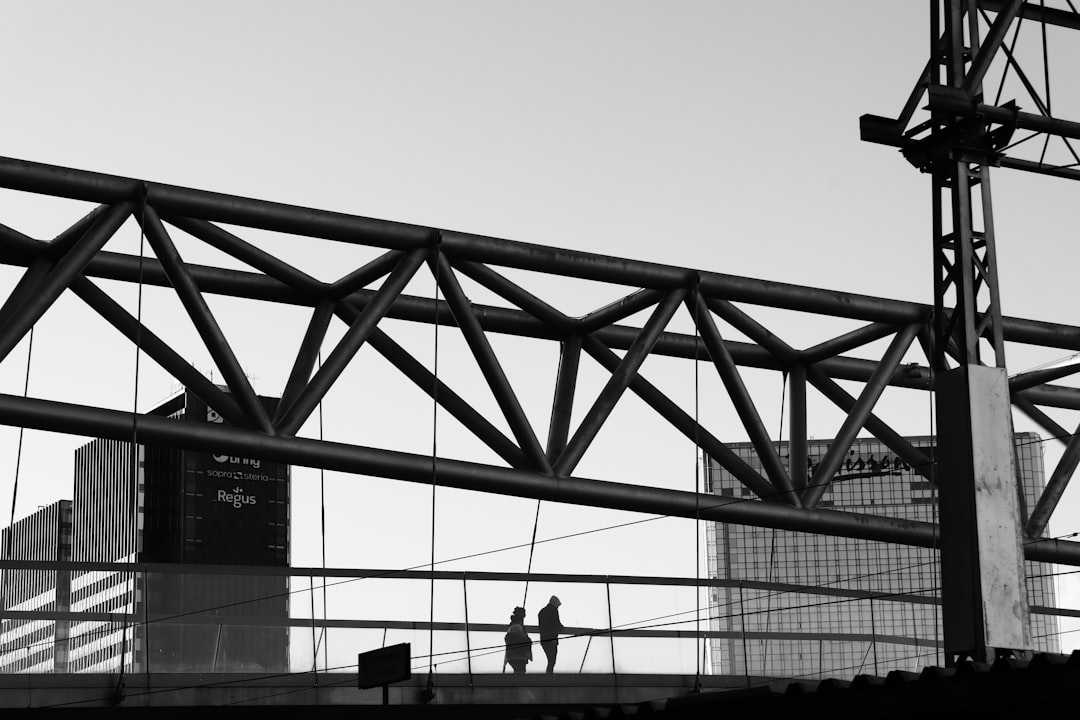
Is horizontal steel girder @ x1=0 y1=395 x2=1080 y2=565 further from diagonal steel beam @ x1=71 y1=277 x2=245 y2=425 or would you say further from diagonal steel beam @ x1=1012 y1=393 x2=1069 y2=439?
diagonal steel beam @ x1=1012 y1=393 x2=1069 y2=439

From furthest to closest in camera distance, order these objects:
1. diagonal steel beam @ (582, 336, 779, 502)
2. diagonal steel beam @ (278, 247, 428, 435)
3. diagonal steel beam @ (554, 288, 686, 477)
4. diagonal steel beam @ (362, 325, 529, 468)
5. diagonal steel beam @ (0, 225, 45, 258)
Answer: diagonal steel beam @ (582, 336, 779, 502)
diagonal steel beam @ (554, 288, 686, 477)
diagonal steel beam @ (362, 325, 529, 468)
diagonal steel beam @ (278, 247, 428, 435)
diagonal steel beam @ (0, 225, 45, 258)

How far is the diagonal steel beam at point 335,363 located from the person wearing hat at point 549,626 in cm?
430

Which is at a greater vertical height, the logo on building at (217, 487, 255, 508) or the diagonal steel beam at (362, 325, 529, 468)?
the logo on building at (217, 487, 255, 508)

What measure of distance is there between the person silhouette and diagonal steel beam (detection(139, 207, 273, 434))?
4407 mm

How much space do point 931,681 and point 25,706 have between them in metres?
13.0

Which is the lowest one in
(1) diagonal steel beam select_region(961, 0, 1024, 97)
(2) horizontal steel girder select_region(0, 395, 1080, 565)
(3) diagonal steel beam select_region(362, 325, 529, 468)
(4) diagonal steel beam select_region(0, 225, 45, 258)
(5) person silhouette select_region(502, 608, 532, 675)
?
(5) person silhouette select_region(502, 608, 532, 675)

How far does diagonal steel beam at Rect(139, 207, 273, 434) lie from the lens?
69.5ft

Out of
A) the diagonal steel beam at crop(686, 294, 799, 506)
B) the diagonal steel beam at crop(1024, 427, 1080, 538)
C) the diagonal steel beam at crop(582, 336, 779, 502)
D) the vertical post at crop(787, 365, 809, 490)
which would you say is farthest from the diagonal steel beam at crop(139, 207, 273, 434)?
the diagonal steel beam at crop(1024, 427, 1080, 538)

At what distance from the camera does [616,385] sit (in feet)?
78.2

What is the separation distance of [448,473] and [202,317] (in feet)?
12.7

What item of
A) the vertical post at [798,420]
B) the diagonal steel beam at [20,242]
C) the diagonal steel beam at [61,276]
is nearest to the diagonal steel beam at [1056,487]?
the vertical post at [798,420]

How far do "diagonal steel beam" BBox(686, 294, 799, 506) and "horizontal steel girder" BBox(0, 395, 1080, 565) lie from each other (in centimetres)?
53

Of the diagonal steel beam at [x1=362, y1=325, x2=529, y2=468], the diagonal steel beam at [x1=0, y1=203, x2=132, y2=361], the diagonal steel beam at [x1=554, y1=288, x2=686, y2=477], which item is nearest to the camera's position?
the diagonal steel beam at [x1=0, y1=203, x2=132, y2=361]

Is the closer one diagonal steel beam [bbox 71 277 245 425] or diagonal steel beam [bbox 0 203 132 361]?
diagonal steel beam [bbox 0 203 132 361]
